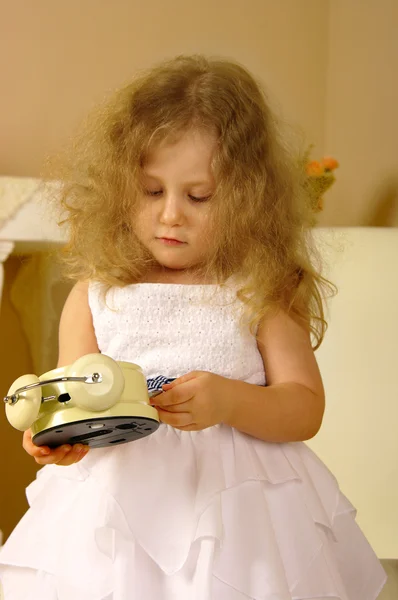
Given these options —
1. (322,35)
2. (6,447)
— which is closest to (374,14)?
(322,35)

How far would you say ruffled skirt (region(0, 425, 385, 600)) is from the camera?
68 cm

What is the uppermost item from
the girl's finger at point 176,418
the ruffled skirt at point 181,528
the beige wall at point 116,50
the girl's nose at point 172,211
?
the beige wall at point 116,50

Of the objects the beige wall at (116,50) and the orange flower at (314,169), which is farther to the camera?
the beige wall at (116,50)

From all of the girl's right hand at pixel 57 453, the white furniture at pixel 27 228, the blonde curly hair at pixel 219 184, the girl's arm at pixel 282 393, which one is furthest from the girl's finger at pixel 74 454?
the white furniture at pixel 27 228

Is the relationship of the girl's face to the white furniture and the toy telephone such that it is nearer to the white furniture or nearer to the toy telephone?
the toy telephone

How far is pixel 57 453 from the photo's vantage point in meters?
0.67

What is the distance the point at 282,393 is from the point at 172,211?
0.72 ft

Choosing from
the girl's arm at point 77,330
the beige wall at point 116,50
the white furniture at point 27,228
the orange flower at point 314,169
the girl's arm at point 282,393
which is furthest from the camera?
the beige wall at point 116,50

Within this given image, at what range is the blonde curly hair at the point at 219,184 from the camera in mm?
854

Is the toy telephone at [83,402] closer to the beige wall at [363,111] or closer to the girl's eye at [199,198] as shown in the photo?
the girl's eye at [199,198]

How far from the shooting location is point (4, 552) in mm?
769

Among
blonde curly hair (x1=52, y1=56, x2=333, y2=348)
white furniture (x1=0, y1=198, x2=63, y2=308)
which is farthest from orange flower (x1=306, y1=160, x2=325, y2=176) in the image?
blonde curly hair (x1=52, y1=56, x2=333, y2=348)

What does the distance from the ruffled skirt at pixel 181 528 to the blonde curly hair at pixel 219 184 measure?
0.17 m

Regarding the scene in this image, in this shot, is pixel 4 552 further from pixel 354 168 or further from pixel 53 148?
pixel 354 168
